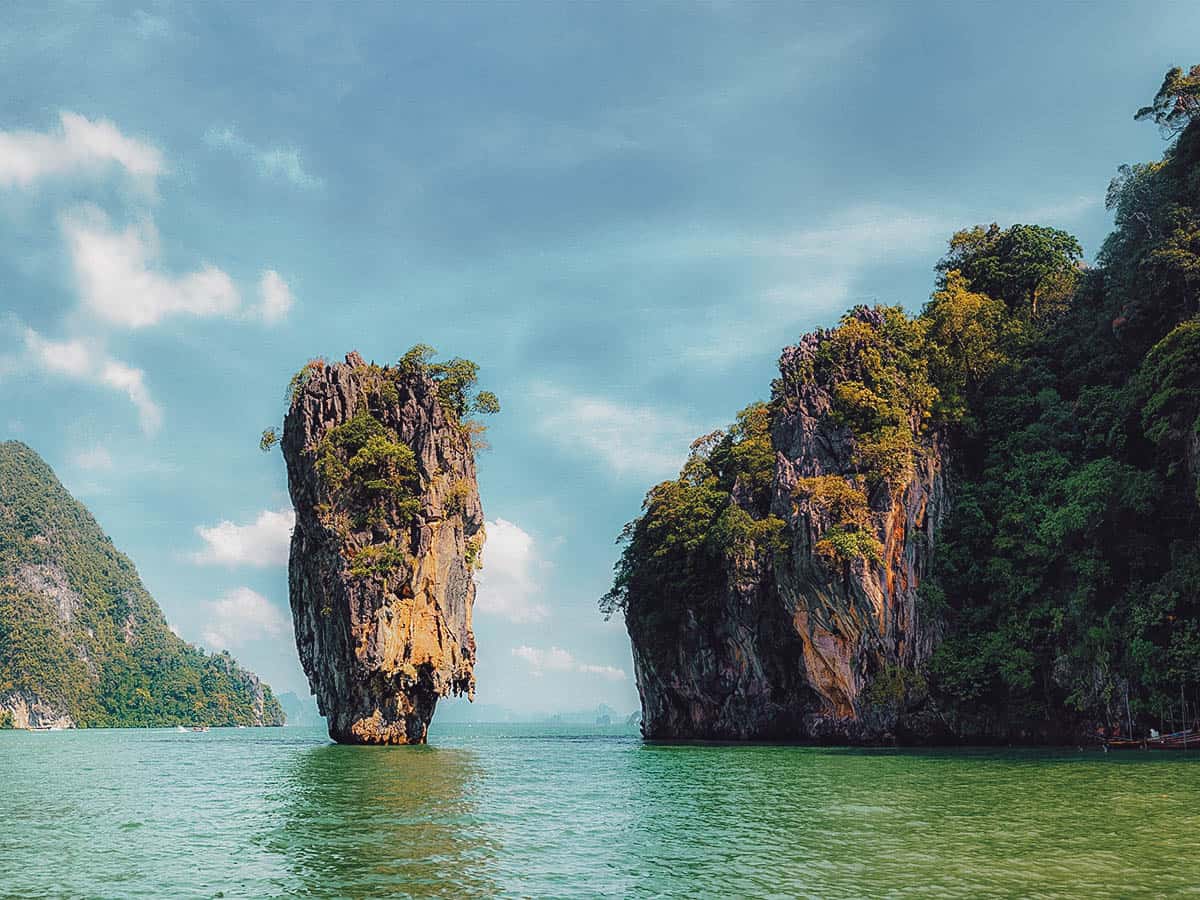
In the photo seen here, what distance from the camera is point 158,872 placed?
13.3 meters

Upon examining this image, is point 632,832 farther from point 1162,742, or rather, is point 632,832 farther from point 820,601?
point 820,601

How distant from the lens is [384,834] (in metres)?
16.5

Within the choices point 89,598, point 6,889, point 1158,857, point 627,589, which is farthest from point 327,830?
point 89,598

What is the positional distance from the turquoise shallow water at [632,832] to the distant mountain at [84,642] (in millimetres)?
106757

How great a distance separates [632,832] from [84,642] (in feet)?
471

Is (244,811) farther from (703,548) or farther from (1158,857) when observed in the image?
(703,548)

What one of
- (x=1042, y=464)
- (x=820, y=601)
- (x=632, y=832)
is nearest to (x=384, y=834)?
(x=632, y=832)

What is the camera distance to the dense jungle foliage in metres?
32.5

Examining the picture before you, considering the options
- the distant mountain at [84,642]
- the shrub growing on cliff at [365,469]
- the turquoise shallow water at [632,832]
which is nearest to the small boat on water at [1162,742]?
the turquoise shallow water at [632,832]

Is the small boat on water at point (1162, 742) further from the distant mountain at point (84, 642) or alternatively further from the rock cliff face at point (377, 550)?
the distant mountain at point (84, 642)

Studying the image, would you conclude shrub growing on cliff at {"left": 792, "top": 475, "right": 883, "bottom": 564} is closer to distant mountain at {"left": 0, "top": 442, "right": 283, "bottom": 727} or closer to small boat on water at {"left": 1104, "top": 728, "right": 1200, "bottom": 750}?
small boat on water at {"left": 1104, "top": 728, "right": 1200, "bottom": 750}

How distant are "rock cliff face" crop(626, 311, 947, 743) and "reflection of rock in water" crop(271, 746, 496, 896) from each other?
59.9 feet

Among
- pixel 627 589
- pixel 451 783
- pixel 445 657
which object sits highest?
pixel 627 589

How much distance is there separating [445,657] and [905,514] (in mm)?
22849
